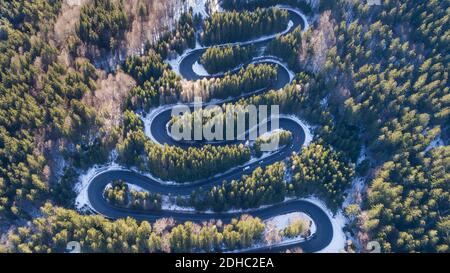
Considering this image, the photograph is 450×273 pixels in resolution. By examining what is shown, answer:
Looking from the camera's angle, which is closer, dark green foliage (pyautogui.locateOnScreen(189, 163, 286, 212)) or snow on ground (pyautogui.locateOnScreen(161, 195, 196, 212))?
dark green foliage (pyautogui.locateOnScreen(189, 163, 286, 212))

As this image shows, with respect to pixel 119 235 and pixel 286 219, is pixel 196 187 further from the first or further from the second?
pixel 286 219

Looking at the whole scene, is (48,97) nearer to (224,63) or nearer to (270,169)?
(224,63)

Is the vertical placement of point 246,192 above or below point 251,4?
below

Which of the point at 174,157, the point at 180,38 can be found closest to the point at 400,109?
the point at 174,157

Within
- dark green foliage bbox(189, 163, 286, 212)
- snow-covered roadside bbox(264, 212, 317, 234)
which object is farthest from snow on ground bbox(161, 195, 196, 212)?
snow-covered roadside bbox(264, 212, 317, 234)

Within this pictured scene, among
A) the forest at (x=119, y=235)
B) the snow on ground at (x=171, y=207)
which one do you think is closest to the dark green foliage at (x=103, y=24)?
the snow on ground at (x=171, y=207)

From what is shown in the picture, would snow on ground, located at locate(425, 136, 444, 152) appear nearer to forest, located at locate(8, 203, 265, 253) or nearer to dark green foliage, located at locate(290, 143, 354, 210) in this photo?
dark green foliage, located at locate(290, 143, 354, 210)

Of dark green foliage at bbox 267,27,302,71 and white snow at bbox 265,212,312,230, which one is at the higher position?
dark green foliage at bbox 267,27,302,71
